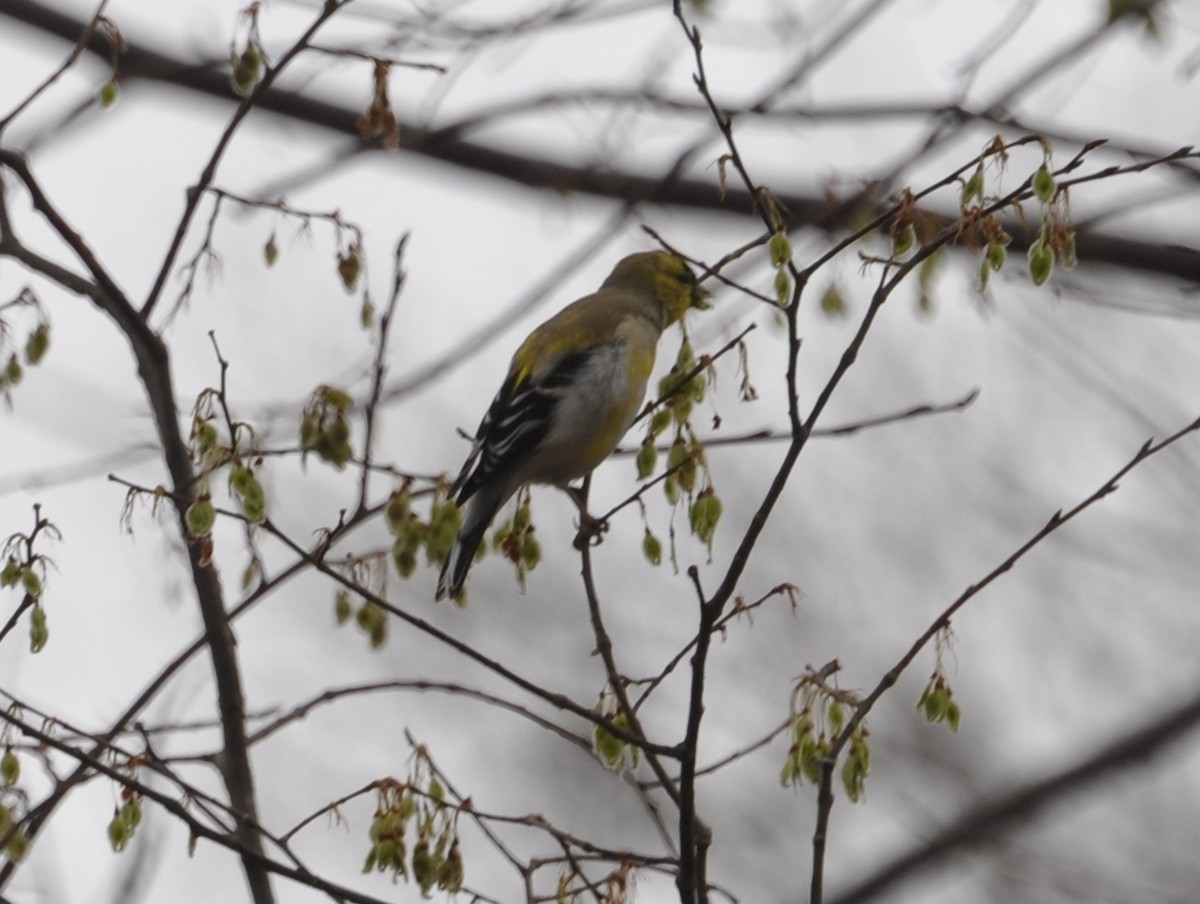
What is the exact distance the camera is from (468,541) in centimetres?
464

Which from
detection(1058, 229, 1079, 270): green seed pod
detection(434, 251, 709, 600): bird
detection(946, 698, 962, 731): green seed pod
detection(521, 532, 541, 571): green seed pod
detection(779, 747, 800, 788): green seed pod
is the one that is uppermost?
Answer: detection(434, 251, 709, 600): bird

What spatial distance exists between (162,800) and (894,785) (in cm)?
378

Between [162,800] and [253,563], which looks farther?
[253,563]

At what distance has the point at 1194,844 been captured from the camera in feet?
23.4

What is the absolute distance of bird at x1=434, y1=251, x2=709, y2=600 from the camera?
4.84m

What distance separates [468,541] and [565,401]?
74 centimetres

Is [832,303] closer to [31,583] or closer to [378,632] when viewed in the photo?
[378,632]

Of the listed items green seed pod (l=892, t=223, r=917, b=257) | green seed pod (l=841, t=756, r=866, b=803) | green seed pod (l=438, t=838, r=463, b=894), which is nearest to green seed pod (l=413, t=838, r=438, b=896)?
green seed pod (l=438, t=838, r=463, b=894)

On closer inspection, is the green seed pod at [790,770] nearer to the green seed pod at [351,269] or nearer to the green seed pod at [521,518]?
the green seed pod at [521,518]

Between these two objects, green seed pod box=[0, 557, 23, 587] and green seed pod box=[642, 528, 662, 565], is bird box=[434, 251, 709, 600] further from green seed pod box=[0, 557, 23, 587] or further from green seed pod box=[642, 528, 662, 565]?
green seed pod box=[0, 557, 23, 587]

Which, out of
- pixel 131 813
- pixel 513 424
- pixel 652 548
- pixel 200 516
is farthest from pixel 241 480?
pixel 513 424

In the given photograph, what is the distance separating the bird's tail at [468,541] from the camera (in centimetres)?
406

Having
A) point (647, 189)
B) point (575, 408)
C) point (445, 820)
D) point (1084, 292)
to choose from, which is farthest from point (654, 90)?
point (445, 820)

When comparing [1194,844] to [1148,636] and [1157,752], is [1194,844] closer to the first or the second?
[1148,636]
